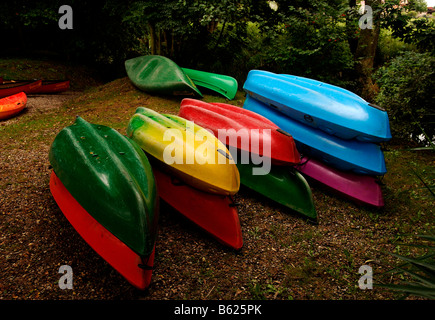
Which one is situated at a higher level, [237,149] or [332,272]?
[237,149]

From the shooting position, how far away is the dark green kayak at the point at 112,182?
1687mm

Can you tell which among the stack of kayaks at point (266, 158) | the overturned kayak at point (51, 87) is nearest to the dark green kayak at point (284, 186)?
the stack of kayaks at point (266, 158)

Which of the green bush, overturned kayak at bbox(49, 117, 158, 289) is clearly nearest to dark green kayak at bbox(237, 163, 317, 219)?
overturned kayak at bbox(49, 117, 158, 289)

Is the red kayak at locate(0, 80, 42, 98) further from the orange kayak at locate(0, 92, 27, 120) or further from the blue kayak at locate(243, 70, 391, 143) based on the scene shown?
the blue kayak at locate(243, 70, 391, 143)

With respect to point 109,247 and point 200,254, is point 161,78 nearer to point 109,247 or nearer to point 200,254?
point 200,254

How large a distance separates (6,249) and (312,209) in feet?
8.08

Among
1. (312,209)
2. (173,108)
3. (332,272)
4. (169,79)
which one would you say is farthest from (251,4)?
(332,272)

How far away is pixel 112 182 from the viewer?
5.91 feet

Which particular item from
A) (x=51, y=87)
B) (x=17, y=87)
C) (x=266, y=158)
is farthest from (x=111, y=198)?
(x=51, y=87)

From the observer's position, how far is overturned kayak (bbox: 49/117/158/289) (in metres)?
1.70

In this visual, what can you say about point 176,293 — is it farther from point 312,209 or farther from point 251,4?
point 251,4

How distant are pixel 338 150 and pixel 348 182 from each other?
1.17ft

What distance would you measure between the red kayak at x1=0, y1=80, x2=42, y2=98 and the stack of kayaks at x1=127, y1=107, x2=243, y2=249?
447cm
